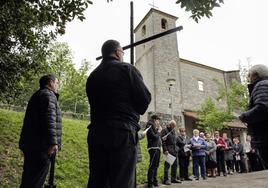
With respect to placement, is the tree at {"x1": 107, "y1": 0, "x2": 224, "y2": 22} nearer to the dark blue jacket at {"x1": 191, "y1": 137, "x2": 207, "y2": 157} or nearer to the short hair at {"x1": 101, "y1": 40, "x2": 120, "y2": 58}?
the short hair at {"x1": 101, "y1": 40, "x2": 120, "y2": 58}

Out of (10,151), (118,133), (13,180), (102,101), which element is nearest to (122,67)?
(102,101)

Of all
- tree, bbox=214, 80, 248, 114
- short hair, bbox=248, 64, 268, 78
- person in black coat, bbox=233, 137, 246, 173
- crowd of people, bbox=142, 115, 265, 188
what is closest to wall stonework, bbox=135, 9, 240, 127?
tree, bbox=214, 80, 248, 114

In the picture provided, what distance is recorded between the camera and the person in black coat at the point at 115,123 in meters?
2.45

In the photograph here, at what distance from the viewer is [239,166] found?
1464cm

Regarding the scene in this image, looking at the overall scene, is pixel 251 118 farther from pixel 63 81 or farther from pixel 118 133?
pixel 63 81

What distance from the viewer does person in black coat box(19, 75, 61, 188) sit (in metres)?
3.79

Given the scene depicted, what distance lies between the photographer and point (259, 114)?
12.7 feet

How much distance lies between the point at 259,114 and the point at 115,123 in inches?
93.2

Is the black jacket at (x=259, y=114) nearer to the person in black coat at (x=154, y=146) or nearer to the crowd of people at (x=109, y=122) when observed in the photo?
the crowd of people at (x=109, y=122)

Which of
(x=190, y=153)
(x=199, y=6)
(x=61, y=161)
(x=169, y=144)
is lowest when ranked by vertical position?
(x=61, y=161)

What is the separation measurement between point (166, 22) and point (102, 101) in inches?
1299

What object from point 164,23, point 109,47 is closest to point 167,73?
point 164,23

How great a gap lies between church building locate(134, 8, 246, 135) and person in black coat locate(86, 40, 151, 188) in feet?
87.6

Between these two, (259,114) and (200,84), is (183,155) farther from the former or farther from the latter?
(200,84)
